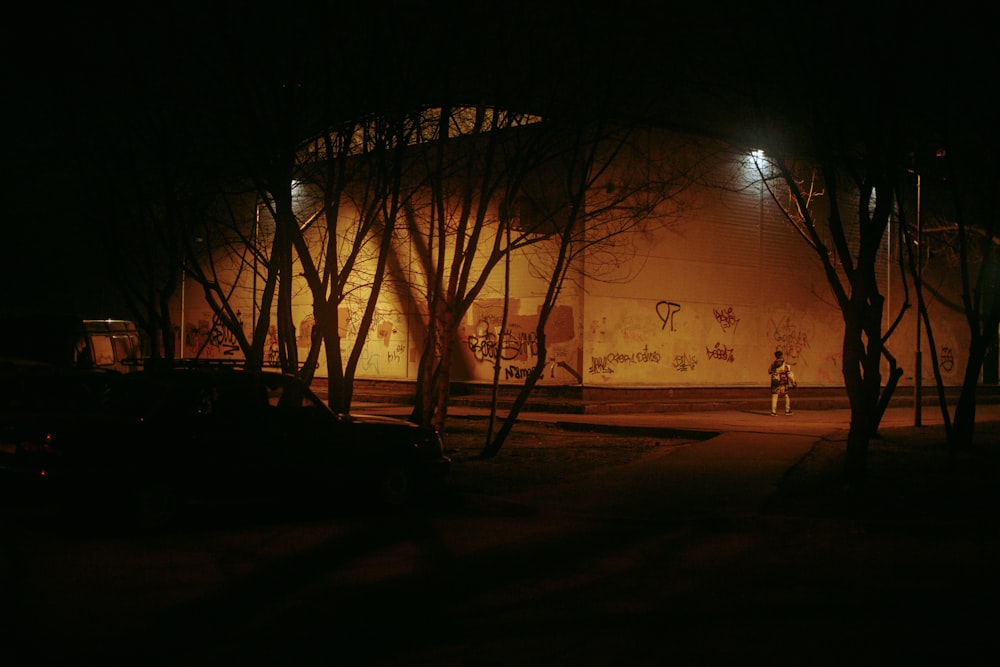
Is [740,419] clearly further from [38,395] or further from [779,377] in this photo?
[38,395]

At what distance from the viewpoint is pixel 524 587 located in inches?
312

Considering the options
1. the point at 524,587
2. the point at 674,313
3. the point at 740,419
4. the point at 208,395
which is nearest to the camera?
the point at 524,587

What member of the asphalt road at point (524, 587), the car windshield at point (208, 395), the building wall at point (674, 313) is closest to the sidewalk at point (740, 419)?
the building wall at point (674, 313)

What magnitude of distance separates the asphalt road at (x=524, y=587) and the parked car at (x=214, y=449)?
41 cm

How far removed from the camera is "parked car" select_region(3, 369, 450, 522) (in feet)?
30.6

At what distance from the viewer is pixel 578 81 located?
51.6ft

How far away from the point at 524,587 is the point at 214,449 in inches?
148

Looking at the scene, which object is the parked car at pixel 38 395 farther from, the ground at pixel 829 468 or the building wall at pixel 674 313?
the building wall at pixel 674 313

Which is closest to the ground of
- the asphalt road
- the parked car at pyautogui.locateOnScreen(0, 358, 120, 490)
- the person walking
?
the asphalt road

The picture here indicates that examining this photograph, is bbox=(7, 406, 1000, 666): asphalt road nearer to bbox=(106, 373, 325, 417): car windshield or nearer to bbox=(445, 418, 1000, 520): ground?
bbox=(445, 418, 1000, 520): ground

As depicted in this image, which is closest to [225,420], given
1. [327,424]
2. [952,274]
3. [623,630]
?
[327,424]

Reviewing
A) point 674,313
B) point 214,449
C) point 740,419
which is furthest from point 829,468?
point 674,313

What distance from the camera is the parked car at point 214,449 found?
9.31 meters

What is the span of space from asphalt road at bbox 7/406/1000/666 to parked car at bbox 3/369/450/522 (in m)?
0.41
